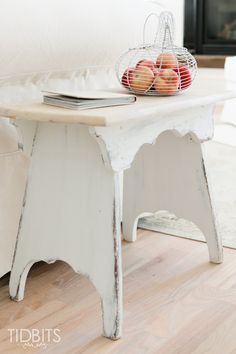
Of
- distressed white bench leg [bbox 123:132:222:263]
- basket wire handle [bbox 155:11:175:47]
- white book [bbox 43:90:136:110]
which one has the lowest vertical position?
distressed white bench leg [bbox 123:132:222:263]

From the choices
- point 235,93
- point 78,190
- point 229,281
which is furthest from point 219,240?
point 78,190

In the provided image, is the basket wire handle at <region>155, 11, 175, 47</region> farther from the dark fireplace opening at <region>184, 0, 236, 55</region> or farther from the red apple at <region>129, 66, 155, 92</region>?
the dark fireplace opening at <region>184, 0, 236, 55</region>

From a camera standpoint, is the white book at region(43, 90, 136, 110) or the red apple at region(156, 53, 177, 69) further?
the red apple at region(156, 53, 177, 69)

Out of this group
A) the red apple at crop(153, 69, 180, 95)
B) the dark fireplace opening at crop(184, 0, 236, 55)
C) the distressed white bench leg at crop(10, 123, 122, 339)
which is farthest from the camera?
the dark fireplace opening at crop(184, 0, 236, 55)

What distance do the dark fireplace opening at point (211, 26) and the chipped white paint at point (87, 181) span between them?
3502 mm

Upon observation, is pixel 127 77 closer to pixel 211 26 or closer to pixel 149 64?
pixel 149 64

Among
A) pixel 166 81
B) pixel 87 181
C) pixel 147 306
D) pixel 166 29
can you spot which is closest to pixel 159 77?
pixel 166 81

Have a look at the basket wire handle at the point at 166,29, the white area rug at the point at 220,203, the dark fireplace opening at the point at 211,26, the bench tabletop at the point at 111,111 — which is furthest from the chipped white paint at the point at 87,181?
the dark fireplace opening at the point at 211,26

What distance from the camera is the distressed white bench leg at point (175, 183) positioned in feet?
4.45

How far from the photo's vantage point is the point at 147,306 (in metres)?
1.18

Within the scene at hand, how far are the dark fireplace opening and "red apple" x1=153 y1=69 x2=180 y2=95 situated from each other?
3.60 metres

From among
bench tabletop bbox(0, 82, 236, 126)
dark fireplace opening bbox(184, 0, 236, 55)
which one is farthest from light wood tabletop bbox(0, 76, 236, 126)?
dark fireplace opening bbox(184, 0, 236, 55)

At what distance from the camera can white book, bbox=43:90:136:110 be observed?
0.98 m

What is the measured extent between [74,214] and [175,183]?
1.29ft
